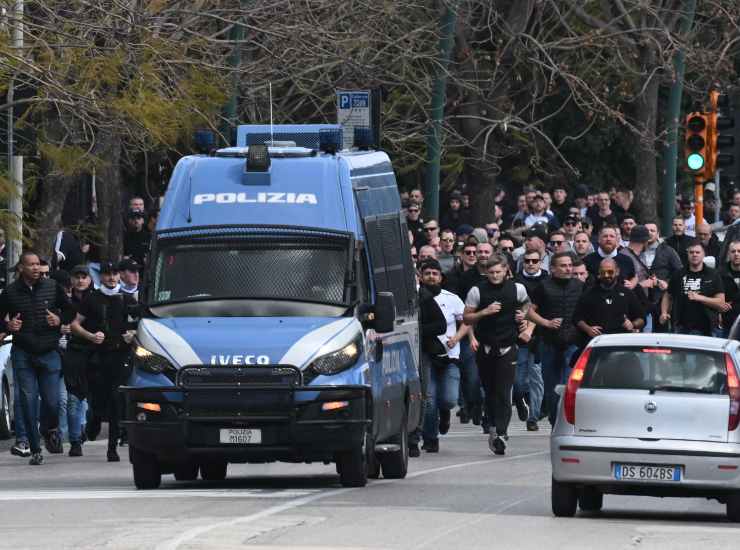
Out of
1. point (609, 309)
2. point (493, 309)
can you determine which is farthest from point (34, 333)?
point (609, 309)

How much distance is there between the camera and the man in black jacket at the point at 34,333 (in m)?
21.8

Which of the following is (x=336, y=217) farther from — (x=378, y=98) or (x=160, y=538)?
(x=378, y=98)

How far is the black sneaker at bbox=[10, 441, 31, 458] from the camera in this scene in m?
22.3

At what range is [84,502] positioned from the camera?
16.4 m

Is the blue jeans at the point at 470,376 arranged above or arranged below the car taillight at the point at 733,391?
below

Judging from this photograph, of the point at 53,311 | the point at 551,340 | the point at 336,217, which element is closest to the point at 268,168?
the point at 336,217

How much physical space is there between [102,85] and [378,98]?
11.4 ft

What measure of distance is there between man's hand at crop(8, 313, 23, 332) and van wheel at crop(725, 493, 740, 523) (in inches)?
335

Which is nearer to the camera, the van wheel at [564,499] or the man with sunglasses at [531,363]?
the van wheel at [564,499]

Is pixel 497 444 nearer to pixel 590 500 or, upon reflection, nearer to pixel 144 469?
pixel 144 469

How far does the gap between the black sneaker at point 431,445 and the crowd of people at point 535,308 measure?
0.01 m

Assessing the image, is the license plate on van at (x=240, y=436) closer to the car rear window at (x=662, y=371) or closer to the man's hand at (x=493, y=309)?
the car rear window at (x=662, y=371)

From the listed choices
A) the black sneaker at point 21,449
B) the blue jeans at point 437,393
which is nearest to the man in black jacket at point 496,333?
the blue jeans at point 437,393

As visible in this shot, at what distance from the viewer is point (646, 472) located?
15.1m
